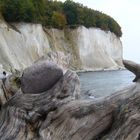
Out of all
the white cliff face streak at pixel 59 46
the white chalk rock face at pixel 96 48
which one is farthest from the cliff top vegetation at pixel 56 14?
the white chalk rock face at pixel 96 48

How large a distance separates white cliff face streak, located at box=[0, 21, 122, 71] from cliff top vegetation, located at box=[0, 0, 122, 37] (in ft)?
4.12

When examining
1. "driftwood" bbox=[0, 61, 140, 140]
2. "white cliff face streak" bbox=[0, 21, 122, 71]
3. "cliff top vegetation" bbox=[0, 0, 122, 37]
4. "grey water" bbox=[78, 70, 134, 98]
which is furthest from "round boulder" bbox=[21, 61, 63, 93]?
"cliff top vegetation" bbox=[0, 0, 122, 37]

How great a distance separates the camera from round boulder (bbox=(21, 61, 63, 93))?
7621 millimetres

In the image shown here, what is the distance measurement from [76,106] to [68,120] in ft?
0.80

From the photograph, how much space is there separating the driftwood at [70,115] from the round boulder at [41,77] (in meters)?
0.17

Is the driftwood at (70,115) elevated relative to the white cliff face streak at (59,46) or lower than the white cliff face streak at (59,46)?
elevated

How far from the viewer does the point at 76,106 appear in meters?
6.96

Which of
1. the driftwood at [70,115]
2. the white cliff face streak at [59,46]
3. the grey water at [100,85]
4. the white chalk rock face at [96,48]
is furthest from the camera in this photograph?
the white chalk rock face at [96,48]

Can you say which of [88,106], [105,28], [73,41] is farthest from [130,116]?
[105,28]

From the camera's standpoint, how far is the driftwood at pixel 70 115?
6398 millimetres

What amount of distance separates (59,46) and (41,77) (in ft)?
236

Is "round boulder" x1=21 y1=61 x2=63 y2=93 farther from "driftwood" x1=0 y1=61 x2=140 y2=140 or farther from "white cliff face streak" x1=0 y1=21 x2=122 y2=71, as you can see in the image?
"white cliff face streak" x1=0 y1=21 x2=122 y2=71

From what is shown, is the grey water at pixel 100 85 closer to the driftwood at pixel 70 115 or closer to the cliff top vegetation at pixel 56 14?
the driftwood at pixel 70 115

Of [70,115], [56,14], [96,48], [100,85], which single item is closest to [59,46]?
[56,14]
